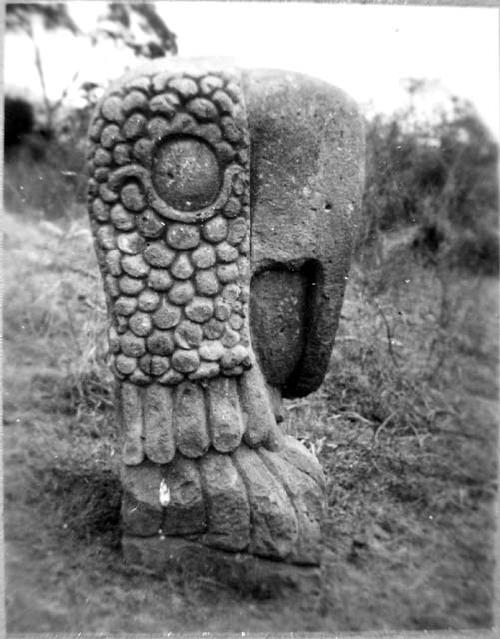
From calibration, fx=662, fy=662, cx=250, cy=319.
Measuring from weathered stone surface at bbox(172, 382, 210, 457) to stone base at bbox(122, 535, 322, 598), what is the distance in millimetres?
285

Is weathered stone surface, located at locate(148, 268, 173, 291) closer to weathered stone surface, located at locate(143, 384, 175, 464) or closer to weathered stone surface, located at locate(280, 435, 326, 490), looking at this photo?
weathered stone surface, located at locate(143, 384, 175, 464)

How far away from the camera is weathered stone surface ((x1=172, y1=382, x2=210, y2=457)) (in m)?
1.67

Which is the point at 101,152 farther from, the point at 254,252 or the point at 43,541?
the point at 43,541

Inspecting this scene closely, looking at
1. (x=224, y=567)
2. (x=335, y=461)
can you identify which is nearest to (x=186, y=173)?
(x=224, y=567)

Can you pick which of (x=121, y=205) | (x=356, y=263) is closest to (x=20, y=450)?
(x=121, y=205)

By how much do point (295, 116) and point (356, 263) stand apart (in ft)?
5.51

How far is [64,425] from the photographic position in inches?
106

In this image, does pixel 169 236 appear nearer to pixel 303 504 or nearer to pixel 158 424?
pixel 158 424

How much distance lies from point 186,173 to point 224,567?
1020mm

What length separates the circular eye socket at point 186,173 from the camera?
→ 1.55 meters

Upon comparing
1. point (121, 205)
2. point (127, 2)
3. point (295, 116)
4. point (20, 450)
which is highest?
point (127, 2)

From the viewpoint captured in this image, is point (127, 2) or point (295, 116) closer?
point (295, 116)

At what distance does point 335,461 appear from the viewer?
2.53 meters

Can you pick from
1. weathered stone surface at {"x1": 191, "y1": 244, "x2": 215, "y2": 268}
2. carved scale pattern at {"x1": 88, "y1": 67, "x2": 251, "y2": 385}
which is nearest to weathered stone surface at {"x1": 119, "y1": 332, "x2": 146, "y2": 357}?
carved scale pattern at {"x1": 88, "y1": 67, "x2": 251, "y2": 385}
